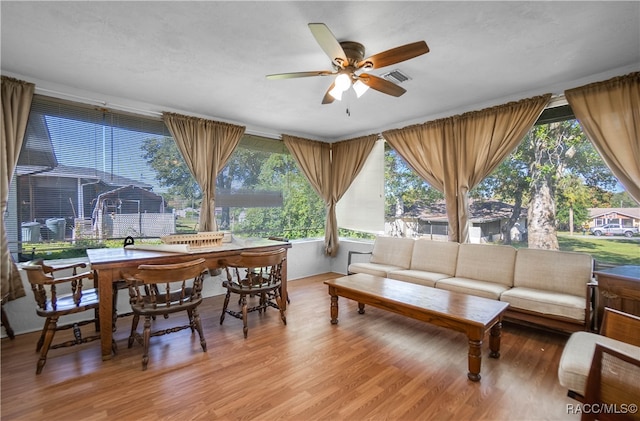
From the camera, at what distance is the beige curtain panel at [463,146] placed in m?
3.35

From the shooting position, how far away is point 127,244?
3131 mm

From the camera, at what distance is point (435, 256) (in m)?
3.85

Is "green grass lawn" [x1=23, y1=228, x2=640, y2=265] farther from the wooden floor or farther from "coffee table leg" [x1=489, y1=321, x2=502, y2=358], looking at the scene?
"coffee table leg" [x1=489, y1=321, x2=502, y2=358]

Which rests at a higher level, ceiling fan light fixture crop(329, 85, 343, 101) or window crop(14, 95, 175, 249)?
ceiling fan light fixture crop(329, 85, 343, 101)

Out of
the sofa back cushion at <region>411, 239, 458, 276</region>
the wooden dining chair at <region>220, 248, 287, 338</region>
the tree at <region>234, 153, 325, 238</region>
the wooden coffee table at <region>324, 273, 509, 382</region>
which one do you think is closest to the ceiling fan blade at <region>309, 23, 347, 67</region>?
the wooden dining chair at <region>220, 248, 287, 338</region>

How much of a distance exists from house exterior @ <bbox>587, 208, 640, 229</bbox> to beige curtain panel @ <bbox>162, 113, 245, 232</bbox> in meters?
4.53

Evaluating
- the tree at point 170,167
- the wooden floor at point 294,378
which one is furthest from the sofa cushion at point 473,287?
the tree at point 170,167

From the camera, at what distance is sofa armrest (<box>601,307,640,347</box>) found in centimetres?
180

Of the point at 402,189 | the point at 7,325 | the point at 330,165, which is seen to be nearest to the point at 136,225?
the point at 7,325

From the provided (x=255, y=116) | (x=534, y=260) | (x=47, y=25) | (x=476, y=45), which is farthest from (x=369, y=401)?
(x=255, y=116)

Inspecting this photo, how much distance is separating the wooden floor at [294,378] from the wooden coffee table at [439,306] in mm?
234

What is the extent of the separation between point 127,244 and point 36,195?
107 cm

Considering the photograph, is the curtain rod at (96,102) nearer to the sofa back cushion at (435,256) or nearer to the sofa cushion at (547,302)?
the sofa back cushion at (435,256)

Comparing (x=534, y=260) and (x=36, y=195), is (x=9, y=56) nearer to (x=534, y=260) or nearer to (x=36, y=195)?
(x=36, y=195)
